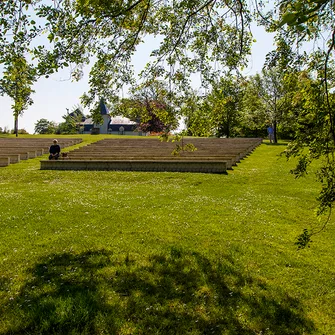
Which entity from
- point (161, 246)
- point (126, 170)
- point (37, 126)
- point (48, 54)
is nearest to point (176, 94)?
point (48, 54)

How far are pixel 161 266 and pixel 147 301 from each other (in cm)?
117

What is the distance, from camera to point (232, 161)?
64.4 feet

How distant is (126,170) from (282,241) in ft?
38.8

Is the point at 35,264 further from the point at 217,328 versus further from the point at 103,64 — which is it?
the point at 103,64

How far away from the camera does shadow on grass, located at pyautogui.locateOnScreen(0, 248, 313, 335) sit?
13.3 feet

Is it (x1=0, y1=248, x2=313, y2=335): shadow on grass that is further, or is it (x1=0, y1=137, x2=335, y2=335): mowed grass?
(x1=0, y1=137, x2=335, y2=335): mowed grass

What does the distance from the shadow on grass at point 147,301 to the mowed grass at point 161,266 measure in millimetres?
16

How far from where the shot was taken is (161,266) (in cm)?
576

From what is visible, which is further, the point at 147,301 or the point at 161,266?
the point at 161,266

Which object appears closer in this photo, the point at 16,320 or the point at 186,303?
the point at 16,320

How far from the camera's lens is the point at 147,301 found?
4617mm

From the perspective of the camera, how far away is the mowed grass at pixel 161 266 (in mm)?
4188

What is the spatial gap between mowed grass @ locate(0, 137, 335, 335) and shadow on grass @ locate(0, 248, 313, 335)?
2 centimetres

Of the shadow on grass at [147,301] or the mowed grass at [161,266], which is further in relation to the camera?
the mowed grass at [161,266]
